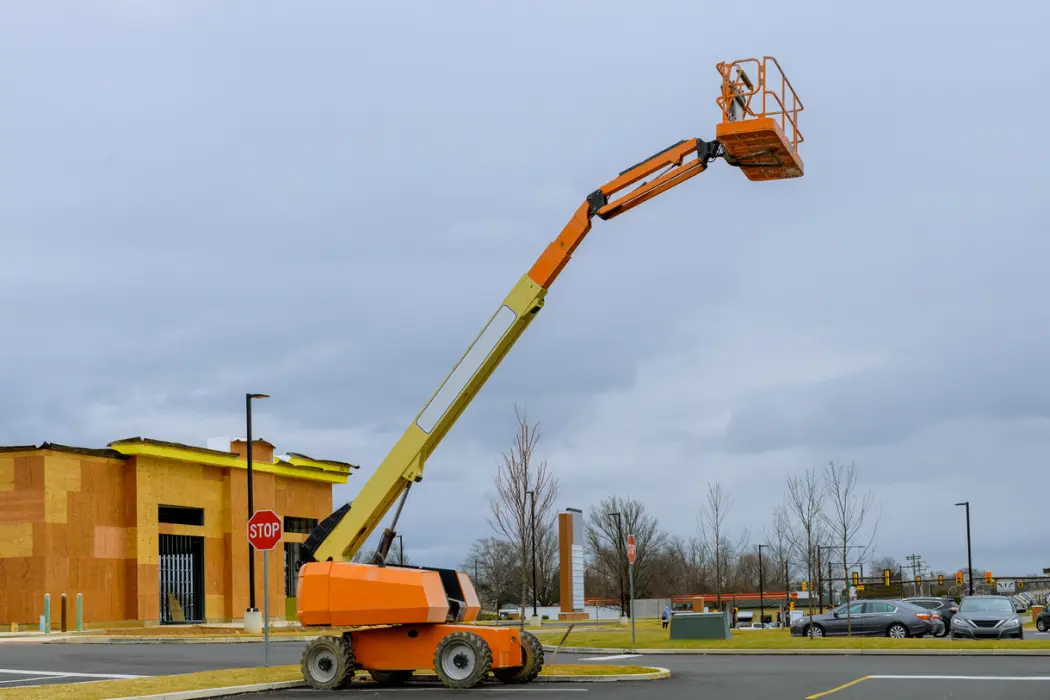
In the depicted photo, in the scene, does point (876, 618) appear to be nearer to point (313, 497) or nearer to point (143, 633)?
point (143, 633)

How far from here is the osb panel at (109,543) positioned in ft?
139

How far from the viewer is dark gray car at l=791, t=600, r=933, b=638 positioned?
3566 centimetres

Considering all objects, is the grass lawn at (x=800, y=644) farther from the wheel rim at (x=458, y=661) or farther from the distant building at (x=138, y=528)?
the distant building at (x=138, y=528)

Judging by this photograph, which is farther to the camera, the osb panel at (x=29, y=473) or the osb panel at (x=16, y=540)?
the osb panel at (x=29, y=473)

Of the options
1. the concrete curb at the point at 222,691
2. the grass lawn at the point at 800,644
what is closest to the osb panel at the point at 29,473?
the grass lawn at the point at 800,644

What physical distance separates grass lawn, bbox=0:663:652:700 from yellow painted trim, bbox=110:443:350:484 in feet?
79.0

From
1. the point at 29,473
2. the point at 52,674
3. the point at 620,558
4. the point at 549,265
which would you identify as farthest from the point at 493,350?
the point at 620,558

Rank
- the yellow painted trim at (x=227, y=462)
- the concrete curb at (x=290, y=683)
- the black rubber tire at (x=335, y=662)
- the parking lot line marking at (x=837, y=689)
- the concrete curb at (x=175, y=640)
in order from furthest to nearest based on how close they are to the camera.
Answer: the yellow painted trim at (x=227, y=462) < the concrete curb at (x=175, y=640) < the black rubber tire at (x=335, y=662) < the concrete curb at (x=290, y=683) < the parking lot line marking at (x=837, y=689)

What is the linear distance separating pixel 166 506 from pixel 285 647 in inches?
623

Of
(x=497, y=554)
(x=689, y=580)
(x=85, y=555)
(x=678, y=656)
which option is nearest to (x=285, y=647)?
(x=678, y=656)

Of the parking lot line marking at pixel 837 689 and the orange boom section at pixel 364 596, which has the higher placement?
the orange boom section at pixel 364 596

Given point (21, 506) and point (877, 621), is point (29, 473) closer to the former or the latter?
point (21, 506)

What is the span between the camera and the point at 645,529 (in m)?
101

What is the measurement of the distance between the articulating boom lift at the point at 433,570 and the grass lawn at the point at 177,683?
53.5 inches
